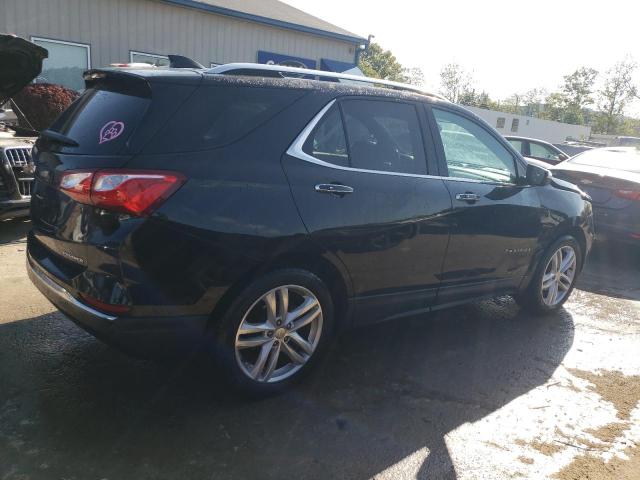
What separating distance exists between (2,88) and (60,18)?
6387mm

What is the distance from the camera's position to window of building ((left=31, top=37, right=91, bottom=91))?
36.3 ft

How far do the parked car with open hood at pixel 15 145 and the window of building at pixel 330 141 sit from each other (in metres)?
3.53

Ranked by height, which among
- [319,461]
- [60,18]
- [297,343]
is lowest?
[319,461]

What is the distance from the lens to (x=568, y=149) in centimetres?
1859

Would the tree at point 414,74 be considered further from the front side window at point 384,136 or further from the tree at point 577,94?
the front side window at point 384,136

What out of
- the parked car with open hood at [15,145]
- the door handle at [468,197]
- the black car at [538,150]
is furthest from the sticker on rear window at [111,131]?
the black car at [538,150]

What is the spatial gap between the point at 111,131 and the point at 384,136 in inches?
65.3

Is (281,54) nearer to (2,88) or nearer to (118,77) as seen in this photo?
(2,88)

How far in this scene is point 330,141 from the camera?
311 centimetres

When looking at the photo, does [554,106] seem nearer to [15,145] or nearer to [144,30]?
[144,30]

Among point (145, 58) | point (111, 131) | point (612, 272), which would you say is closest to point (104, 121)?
point (111, 131)

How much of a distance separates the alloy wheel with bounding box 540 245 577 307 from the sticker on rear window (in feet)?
12.1

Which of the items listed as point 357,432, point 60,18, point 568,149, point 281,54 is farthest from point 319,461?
point 568,149

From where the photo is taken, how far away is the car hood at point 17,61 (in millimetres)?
5266
